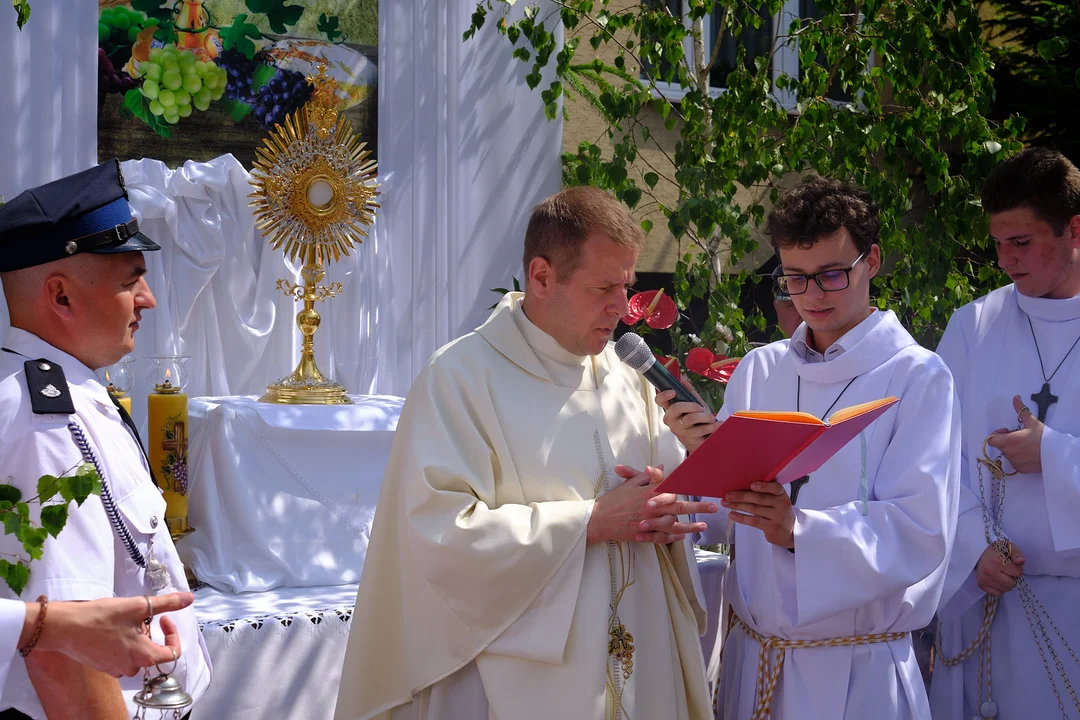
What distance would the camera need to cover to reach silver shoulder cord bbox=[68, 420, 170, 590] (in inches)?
79.3

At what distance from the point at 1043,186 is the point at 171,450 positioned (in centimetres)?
324

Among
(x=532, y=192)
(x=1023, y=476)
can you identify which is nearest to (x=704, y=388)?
(x=532, y=192)

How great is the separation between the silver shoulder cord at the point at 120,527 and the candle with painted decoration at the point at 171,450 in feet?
6.84

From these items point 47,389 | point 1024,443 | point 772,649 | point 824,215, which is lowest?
point 772,649

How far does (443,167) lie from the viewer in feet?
21.4

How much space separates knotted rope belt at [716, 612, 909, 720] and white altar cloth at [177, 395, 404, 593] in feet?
6.75

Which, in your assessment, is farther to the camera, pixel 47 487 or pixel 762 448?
Result: pixel 762 448

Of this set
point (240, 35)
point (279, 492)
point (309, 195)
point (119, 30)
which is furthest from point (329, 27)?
point (279, 492)

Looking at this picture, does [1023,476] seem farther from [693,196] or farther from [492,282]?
[492,282]

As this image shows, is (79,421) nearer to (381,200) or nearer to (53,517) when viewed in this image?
(53,517)

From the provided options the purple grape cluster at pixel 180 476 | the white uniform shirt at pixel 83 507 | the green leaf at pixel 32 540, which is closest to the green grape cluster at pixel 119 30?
the purple grape cluster at pixel 180 476

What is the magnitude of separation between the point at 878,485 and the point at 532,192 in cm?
430

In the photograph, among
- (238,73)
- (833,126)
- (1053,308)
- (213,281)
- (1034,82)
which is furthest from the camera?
(1034,82)

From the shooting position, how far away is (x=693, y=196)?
5297mm
